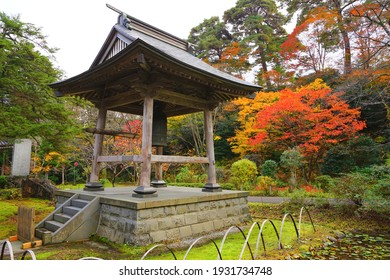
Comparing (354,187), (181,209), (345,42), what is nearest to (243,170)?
(354,187)

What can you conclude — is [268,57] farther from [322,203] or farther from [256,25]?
[322,203]

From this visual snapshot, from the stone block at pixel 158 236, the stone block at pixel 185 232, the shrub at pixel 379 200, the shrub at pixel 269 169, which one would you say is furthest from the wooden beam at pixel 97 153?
the shrub at pixel 269 169

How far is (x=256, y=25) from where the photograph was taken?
19.7 meters

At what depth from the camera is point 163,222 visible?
16.6 ft

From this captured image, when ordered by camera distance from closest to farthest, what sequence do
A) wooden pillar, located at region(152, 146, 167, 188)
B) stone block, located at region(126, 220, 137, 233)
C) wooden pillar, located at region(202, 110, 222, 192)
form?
stone block, located at region(126, 220, 137, 233) → wooden pillar, located at region(202, 110, 222, 192) → wooden pillar, located at region(152, 146, 167, 188)

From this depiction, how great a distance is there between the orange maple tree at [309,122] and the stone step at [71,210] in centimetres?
1068

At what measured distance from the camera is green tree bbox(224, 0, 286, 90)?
19734 millimetres

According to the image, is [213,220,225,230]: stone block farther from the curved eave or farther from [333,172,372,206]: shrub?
[333,172,372,206]: shrub

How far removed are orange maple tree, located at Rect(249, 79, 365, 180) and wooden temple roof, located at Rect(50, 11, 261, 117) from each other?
22.7 ft

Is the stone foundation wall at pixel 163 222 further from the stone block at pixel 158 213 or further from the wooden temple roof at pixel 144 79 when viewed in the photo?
the wooden temple roof at pixel 144 79

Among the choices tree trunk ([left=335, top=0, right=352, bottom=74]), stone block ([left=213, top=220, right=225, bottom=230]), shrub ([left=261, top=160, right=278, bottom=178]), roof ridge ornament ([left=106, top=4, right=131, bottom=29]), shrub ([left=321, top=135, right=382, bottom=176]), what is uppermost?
tree trunk ([left=335, top=0, right=352, bottom=74])

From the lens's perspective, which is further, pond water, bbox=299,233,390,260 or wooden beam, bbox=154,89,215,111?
wooden beam, bbox=154,89,215,111

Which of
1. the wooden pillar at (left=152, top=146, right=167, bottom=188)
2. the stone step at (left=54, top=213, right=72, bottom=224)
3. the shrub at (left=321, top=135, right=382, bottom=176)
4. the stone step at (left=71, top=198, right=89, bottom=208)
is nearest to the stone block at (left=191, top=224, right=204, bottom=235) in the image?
the stone step at (left=71, top=198, right=89, bottom=208)

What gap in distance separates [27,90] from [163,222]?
205 inches
